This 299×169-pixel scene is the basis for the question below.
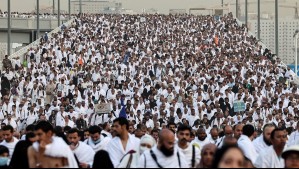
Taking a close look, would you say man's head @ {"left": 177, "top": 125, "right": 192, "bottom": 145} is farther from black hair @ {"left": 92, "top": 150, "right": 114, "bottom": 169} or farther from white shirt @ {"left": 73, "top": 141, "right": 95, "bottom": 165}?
black hair @ {"left": 92, "top": 150, "right": 114, "bottom": 169}


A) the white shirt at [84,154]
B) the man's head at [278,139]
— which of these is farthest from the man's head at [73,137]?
the man's head at [278,139]

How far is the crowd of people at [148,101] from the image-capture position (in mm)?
12945

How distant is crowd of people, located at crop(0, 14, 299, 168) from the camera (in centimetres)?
1295

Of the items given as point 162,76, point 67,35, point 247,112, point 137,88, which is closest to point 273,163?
point 247,112

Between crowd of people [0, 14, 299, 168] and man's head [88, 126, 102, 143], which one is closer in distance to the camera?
crowd of people [0, 14, 299, 168]

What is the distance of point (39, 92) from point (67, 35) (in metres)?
21.7

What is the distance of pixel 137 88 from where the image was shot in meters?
38.2

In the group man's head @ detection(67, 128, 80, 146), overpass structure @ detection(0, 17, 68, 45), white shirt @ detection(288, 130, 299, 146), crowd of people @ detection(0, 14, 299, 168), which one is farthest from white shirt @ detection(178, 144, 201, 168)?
overpass structure @ detection(0, 17, 68, 45)

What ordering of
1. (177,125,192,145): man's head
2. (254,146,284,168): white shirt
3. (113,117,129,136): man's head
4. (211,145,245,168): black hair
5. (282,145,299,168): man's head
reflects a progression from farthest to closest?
1. (113,117,129,136): man's head
2. (177,125,192,145): man's head
3. (254,146,284,168): white shirt
4. (282,145,299,168): man's head
5. (211,145,245,168): black hair

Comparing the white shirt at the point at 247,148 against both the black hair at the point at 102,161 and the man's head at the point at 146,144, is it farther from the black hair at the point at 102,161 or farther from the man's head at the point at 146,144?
the black hair at the point at 102,161

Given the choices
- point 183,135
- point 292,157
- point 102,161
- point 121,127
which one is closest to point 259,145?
point 183,135

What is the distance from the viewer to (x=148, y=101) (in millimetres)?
35375

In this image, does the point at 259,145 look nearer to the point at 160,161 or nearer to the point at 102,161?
the point at 102,161

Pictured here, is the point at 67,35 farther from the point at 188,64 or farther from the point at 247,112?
the point at 247,112
